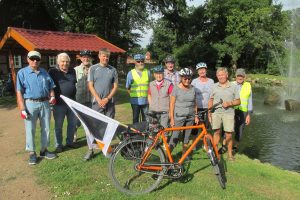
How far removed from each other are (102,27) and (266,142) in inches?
898

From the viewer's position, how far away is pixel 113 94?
648 cm

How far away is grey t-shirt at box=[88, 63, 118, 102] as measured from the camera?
20.7 ft

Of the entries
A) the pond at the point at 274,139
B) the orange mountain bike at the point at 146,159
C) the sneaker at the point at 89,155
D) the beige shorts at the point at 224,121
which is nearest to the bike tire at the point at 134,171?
the orange mountain bike at the point at 146,159

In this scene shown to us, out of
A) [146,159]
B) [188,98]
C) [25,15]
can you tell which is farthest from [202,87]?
[25,15]

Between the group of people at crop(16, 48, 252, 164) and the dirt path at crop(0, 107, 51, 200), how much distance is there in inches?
15.6

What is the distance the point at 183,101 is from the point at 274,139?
22.8 feet

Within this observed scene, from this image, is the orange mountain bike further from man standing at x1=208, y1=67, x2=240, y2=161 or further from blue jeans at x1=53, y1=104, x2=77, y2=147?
blue jeans at x1=53, y1=104, x2=77, y2=147

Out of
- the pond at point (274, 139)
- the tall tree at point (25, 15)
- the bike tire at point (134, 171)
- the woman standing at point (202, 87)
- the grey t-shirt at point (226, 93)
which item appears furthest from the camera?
the tall tree at point (25, 15)

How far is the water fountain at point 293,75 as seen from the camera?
17.9 metres

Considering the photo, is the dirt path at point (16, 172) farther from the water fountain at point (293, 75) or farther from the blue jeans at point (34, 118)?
the water fountain at point (293, 75)

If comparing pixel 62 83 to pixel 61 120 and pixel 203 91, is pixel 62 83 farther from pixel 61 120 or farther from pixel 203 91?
pixel 203 91

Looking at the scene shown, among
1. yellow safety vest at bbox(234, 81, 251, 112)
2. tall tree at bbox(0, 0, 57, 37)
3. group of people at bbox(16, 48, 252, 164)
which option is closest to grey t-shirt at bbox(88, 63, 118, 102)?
group of people at bbox(16, 48, 252, 164)

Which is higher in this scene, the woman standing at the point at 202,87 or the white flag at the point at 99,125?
the woman standing at the point at 202,87

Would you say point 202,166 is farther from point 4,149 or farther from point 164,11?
point 164,11
